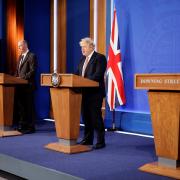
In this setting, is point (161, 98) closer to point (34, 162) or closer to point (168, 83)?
point (168, 83)

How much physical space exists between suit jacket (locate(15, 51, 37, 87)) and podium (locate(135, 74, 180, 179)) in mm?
2574

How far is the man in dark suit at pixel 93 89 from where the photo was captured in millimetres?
4281

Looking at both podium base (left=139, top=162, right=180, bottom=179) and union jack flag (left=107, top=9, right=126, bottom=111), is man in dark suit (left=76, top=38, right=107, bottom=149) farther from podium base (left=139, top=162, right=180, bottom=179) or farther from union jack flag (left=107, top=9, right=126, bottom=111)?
union jack flag (left=107, top=9, right=126, bottom=111)

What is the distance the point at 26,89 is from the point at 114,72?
4.62ft

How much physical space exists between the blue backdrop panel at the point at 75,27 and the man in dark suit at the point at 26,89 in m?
1.50

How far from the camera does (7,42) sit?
7355mm

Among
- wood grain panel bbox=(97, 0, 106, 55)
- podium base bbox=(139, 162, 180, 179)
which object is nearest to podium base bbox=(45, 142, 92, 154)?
podium base bbox=(139, 162, 180, 179)

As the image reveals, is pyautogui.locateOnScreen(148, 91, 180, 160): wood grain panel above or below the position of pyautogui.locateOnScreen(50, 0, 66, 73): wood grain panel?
below

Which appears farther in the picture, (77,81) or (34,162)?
(77,81)

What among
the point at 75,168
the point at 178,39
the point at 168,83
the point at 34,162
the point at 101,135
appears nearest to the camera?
the point at 168,83

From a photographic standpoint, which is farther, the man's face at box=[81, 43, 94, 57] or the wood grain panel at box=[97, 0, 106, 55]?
the wood grain panel at box=[97, 0, 106, 55]

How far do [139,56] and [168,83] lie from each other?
8.63ft

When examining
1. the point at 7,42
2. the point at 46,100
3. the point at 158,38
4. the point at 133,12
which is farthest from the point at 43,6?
the point at 158,38

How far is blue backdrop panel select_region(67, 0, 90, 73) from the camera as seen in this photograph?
6.85 m
